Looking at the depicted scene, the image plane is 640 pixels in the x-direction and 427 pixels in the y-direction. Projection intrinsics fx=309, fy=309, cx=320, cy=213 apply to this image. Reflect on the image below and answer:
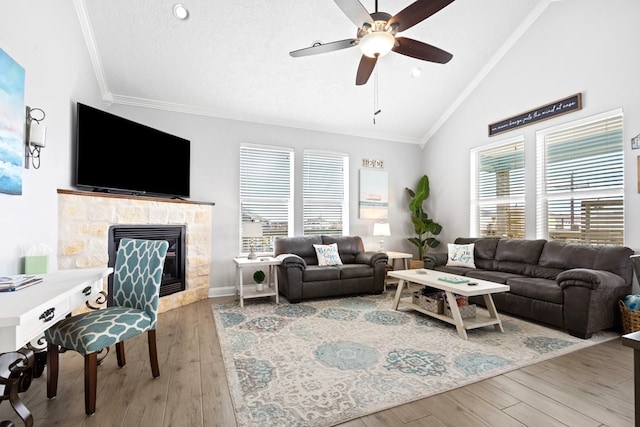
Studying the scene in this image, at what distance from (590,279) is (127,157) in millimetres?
5138

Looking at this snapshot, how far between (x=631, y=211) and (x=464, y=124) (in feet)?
9.03

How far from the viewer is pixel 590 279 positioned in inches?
116

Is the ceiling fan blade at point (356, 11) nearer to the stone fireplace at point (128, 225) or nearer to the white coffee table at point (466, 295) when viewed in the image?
the white coffee table at point (466, 295)

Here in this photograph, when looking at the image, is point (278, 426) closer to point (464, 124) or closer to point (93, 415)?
point (93, 415)

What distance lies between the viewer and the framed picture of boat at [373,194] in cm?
585

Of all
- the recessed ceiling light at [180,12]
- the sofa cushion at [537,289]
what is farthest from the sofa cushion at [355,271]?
the recessed ceiling light at [180,12]

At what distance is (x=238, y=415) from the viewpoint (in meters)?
1.81

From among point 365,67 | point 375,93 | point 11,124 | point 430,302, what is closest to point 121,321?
point 11,124

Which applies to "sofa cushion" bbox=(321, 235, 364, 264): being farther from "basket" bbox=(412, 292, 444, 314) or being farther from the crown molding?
the crown molding

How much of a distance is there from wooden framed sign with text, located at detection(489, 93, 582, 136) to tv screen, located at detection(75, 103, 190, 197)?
4833mm

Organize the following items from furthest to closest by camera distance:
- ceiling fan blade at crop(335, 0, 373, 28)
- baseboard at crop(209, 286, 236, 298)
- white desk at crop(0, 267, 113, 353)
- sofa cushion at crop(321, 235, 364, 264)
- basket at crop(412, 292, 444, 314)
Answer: sofa cushion at crop(321, 235, 364, 264)
baseboard at crop(209, 286, 236, 298)
basket at crop(412, 292, 444, 314)
ceiling fan blade at crop(335, 0, 373, 28)
white desk at crop(0, 267, 113, 353)

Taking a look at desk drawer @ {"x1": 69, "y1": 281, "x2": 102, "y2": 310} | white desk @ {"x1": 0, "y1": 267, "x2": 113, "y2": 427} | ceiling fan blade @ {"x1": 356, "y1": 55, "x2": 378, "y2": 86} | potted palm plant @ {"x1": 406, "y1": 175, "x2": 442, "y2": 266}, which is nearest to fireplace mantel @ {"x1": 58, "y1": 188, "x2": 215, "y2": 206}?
white desk @ {"x1": 0, "y1": 267, "x2": 113, "y2": 427}

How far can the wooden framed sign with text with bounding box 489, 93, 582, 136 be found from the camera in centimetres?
396

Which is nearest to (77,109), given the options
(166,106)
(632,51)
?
(166,106)
